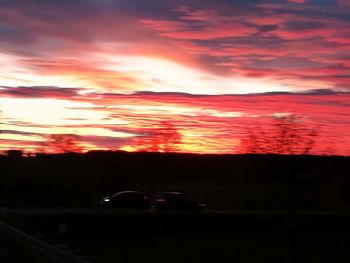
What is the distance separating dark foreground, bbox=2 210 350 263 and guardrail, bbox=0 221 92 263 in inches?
112

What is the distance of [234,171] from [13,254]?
62078 mm

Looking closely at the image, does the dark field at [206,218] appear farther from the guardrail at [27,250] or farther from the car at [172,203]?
the car at [172,203]

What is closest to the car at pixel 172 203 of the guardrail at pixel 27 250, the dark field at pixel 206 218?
the dark field at pixel 206 218

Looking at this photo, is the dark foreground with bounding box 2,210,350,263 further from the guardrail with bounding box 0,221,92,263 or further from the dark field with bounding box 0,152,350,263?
the guardrail with bounding box 0,221,92,263

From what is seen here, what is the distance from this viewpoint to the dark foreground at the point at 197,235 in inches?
911

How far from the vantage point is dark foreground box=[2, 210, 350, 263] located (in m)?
23.1

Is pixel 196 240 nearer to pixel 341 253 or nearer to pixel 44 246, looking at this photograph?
pixel 341 253

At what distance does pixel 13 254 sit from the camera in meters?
17.4

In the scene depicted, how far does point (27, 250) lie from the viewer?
1538 cm

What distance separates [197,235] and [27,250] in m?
19.4

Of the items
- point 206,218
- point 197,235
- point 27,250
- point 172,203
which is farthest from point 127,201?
point 27,250

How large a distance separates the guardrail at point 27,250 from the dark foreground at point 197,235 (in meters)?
2.84

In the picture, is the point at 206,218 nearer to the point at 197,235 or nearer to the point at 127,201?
the point at 197,235

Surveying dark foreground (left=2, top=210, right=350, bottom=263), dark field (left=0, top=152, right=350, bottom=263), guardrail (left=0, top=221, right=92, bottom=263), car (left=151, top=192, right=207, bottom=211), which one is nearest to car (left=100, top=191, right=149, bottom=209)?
car (left=151, top=192, right=207, bottom=211)
